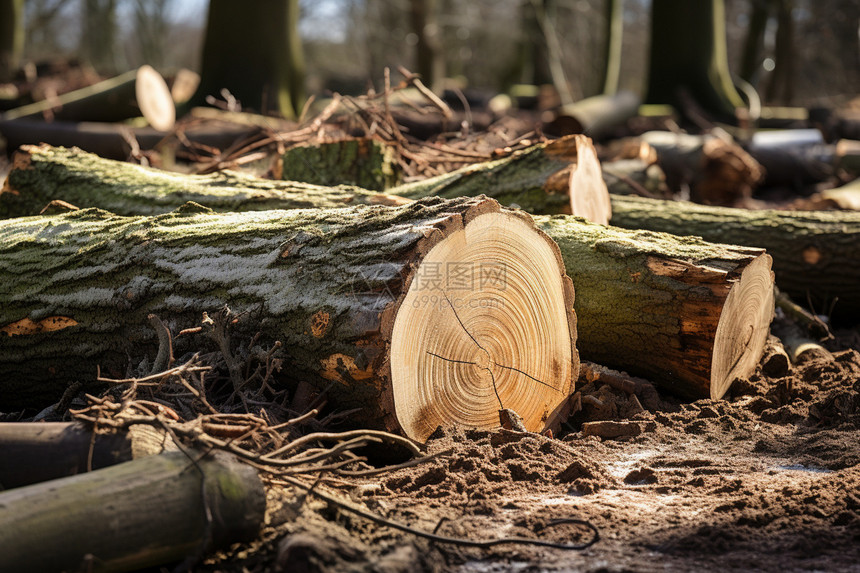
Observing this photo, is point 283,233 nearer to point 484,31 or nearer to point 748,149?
point 748,149

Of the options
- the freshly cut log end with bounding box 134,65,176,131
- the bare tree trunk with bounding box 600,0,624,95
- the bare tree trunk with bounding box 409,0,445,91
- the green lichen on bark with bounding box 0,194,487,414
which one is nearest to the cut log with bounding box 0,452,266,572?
the green lichen on bark with bounding box 0,194,487,414

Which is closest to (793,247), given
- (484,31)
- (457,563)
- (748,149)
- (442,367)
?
(442,367)

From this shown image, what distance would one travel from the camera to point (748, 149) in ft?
34.7

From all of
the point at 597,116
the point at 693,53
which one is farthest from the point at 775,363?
the point at 693,53

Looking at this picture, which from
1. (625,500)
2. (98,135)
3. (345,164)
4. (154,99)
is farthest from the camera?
(154,99)

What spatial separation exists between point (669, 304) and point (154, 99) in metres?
9.22

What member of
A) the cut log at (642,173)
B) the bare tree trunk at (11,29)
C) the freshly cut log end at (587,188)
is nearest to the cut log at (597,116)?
the cut log at (642,173)

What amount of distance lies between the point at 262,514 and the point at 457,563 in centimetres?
57

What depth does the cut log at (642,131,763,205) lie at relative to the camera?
872 centimetres

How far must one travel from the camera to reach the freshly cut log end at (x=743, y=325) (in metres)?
3.64

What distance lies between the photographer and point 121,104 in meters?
10.8

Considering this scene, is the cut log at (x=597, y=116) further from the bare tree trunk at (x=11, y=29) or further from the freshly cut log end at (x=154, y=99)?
the bare tree trunk at (x=11, y=29)

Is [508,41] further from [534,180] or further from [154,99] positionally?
[534,180]

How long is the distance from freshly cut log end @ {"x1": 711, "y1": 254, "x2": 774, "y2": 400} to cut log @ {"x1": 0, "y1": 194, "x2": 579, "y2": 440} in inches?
29.0
